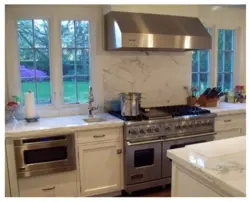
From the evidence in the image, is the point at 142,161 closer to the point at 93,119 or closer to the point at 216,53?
the point at 93,119

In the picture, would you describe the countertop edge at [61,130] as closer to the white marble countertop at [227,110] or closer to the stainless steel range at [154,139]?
the stainless steel range at [154,139]

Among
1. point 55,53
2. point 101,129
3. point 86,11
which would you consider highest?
point 86,11

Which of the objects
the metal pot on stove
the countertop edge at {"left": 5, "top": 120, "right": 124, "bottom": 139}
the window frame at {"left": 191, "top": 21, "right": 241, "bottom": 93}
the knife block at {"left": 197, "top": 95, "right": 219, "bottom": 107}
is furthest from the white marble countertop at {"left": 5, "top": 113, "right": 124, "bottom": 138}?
the window frame at {"left": 191, "top": 21, "right": 241, "bottom": 93}

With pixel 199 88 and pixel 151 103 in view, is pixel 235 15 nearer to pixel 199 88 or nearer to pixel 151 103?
pixel 199 88

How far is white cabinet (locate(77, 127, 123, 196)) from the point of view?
8.36ft

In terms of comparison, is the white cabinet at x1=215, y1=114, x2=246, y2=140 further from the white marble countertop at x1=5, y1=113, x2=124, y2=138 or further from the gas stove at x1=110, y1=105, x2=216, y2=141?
the white marble countertop at x1=5, y1=113, x2=124, y2=138

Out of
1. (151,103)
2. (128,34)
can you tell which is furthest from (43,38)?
(151,103)

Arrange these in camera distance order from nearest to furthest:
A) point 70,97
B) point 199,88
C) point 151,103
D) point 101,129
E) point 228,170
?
point 228,170 < point 101,129 < point 70,97 < point 151,103 < point 199,88

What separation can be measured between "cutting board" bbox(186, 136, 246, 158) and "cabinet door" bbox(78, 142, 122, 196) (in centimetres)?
120

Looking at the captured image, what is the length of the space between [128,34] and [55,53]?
0.94 m

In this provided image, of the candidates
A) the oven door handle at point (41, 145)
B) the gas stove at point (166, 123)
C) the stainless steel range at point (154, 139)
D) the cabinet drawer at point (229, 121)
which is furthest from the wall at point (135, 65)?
the oven door handle at point (41, 145)

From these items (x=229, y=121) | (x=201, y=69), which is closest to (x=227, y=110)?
(x=229, y=121)

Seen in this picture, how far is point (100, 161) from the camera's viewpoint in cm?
262

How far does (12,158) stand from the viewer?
2.29 m
